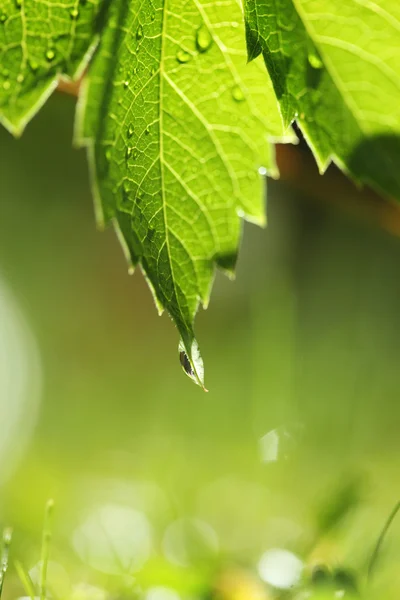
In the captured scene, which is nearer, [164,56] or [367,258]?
[164,56]

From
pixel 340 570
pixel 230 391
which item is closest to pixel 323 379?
pixel 230 391

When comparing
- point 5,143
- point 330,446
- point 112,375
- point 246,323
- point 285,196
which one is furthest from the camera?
point 5,143

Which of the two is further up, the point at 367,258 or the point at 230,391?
the point at 367,258

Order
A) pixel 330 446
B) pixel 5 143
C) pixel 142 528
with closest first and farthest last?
pixel 142 528
pixel 330 446
pixel 5 143

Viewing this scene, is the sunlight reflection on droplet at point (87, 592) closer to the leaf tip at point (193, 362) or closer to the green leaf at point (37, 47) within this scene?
the leaf tip at point (193, 362)

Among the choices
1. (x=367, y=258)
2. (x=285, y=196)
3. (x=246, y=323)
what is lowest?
(x=246, y=323)

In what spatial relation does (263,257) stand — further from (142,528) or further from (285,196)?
(142,528)

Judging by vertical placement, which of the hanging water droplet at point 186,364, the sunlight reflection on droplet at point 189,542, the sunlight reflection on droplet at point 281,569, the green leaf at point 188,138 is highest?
the green leaf at point 188,138

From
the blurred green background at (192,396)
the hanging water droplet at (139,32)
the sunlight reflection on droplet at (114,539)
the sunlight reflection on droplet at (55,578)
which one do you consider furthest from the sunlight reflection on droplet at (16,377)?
the hanging water droplet at (139,32)

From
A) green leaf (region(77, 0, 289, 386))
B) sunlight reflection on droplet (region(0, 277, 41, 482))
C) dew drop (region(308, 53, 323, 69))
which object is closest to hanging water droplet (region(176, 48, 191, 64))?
green leaf (region(77, 0, 289, 386))
